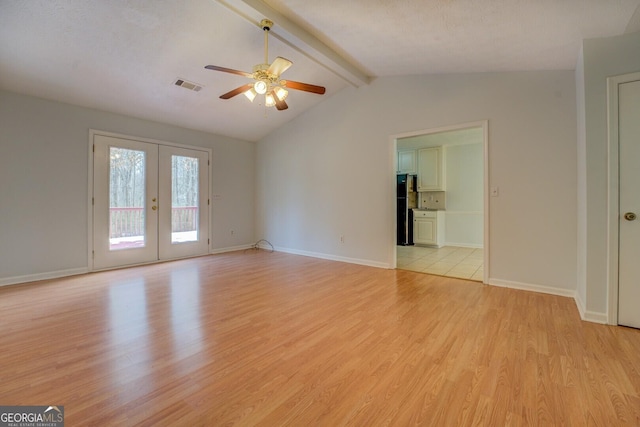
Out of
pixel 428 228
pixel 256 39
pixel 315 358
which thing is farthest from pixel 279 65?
pixel 428 228

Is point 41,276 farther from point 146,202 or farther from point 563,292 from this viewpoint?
point 563,292

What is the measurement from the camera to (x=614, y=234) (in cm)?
240

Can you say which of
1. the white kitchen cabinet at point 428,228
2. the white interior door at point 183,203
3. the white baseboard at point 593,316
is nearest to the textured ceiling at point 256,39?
the white interior door at point 183,203

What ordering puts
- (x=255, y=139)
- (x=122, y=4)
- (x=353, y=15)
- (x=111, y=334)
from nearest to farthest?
(x=111, y=334), (x=122, y=4), (x=353, y=15), (x=255, y=139)

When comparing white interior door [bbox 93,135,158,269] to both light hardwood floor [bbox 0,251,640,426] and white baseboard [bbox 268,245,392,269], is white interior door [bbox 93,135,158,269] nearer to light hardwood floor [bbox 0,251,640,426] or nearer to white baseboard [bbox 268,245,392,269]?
light hardwood floor [bbox 0,251,640,426]

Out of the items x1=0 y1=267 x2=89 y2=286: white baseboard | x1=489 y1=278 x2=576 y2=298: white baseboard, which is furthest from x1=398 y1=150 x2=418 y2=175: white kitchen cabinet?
x1=0 y1=267 x2=89 y2=286: white baseboard

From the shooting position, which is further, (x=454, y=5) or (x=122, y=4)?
(x=122, y=4)

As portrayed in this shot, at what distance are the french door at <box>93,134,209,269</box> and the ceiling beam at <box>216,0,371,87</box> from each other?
306cm

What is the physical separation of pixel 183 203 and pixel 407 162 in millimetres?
5411

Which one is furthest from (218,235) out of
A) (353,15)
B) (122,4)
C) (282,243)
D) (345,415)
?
(345,415)

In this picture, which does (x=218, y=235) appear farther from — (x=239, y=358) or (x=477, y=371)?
(x=477, y=371)

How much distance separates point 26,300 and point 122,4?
10.5 ft

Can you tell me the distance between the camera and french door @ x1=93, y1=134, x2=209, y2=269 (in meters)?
4.41

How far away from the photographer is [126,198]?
15.2 feet
